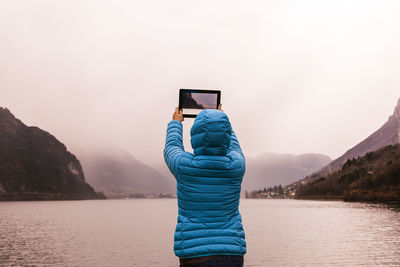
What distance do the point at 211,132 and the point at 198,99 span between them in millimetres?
956

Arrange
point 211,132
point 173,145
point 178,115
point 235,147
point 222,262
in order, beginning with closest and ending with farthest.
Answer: point 211,132, point 222,262, point 173,145, point 235,147, point 178,115

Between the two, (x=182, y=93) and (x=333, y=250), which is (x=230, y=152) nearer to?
(x=182, y=93)

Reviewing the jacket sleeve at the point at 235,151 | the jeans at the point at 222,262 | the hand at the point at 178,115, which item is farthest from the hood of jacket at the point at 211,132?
the jeans at the point at 222,262

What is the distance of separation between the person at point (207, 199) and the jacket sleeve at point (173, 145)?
0.06ft

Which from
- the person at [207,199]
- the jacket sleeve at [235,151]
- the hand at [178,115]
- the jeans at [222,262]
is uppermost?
the hand at [178,115]

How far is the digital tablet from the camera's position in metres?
4.59

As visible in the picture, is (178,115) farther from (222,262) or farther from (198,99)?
(222,262)

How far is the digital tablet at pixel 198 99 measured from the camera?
4.59 m

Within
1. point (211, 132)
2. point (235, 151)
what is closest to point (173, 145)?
point (211, 132)

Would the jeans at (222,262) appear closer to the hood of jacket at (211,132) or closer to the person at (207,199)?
the person at (207,199)

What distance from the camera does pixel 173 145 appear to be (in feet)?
14.0

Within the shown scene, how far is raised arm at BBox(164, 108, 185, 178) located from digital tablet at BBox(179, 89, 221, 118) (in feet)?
0.52

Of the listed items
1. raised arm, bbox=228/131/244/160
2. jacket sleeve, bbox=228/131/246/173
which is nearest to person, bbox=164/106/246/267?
jacket sleeve, bbox=228/131/246/173

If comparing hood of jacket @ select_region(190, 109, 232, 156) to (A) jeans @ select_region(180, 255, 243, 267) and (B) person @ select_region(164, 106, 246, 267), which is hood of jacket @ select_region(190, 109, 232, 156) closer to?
(B) person @ select_region(164, 106, 246, 267)
